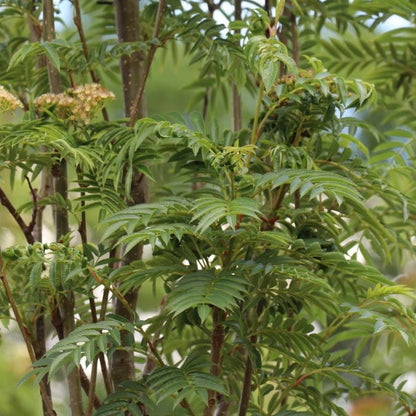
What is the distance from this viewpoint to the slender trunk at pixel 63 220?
0.85 m

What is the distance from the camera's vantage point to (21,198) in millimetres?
2525

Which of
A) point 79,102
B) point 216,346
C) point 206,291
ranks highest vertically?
point 79,102

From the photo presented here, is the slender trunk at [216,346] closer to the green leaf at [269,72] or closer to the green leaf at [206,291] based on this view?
the green leaf at [206,291]

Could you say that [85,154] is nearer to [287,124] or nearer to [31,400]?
[287,124]

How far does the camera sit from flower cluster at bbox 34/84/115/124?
0.80 meters

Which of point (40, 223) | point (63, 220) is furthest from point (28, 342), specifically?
point (40, 223)

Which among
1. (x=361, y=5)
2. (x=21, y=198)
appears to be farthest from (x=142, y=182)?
(x=21, y=198)

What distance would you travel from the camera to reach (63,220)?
2.96 feet

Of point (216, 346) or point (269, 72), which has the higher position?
point (269, 72)

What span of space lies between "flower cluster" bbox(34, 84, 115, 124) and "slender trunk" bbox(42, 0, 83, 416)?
67 millimetres

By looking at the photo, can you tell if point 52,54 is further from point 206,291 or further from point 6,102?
point 206,291

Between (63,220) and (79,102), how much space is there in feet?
0.54

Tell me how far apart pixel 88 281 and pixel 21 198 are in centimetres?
183

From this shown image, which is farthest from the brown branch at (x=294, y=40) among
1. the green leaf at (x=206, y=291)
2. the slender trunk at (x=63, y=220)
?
the green leaf at (x=206, y=291)
